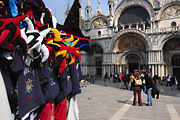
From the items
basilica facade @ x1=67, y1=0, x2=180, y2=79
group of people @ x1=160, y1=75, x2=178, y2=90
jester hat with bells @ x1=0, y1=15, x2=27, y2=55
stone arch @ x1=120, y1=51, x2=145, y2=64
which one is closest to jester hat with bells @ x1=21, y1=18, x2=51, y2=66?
jester hat with bells @ x1=0, y1=15, x2=27, y2=55

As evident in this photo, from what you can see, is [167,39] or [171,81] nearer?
[171,81]

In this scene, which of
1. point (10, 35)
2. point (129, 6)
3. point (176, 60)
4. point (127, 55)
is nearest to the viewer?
point (10, 35)

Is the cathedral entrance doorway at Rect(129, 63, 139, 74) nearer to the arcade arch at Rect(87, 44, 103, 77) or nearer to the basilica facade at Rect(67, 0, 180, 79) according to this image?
the basilica facade at Rect(67, 0, 180, 79)

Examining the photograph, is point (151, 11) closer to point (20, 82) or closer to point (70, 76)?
point (70, 76)

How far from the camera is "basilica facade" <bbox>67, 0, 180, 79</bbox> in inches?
782

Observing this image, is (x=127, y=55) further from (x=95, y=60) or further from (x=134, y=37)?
(x=95, y=60)

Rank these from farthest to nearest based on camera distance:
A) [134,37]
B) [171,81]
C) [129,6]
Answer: [129,6] → [134,37] → [171,81]

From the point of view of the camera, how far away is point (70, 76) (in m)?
3.44

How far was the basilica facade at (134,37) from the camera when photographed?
1986 centimetres

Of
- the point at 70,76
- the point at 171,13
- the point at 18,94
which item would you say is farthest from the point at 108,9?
the point at 18,94

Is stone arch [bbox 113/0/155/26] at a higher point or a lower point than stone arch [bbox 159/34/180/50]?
higher

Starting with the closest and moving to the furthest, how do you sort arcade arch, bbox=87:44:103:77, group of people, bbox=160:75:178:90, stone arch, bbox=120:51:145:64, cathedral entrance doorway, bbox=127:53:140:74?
group of people, bbox=160:75:178:90, stone arch, bbox=120:51:145:64, cathedral entrance doorway, bbox=127:53:140:74, arcade arch, bbox=87:44:103:77

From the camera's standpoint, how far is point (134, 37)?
2206 centimetres

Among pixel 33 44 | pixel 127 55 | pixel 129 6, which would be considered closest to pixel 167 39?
pixel 127 55
